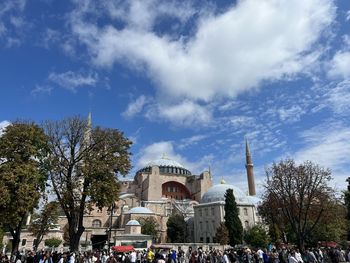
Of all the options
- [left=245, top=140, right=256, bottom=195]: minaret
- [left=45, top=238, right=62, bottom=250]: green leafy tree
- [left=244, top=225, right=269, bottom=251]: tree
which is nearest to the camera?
[left=244, top=225, right=269, bottom=251]: tree

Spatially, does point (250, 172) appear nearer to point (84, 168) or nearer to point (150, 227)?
point (150, 227)

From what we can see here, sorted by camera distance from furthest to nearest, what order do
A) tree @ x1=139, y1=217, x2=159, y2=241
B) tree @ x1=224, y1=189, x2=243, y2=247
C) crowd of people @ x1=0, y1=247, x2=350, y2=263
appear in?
tree @ x1=139, y1=217, x2=159, y2=241 < tree @ x1=224, y1=189, x2=243, y2=247 < crowd of people @ x1=0, y1=247, x2=350, y2=263

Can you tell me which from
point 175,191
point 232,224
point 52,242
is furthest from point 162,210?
point 52,242

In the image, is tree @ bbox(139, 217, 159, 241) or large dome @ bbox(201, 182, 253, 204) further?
large dome @ bbox(201, 182, 253, 204)

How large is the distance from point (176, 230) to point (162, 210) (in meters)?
8.47

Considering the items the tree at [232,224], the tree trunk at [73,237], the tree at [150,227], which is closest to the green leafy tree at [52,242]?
the tree at [150,227]

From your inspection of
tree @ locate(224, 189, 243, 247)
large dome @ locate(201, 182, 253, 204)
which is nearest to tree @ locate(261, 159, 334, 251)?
tree @ locate(224, 189, 243, 247)

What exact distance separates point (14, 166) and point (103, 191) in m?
5.34

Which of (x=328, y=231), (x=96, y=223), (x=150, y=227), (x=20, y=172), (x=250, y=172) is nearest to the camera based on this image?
(x=20, y=172)

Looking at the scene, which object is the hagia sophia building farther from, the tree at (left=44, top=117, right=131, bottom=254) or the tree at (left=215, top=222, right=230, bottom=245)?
the tree at (left=44, top=117, right=131, bottom=254)

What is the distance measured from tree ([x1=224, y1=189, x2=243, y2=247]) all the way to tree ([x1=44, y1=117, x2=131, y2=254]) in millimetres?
22205

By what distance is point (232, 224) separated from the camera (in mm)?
38625

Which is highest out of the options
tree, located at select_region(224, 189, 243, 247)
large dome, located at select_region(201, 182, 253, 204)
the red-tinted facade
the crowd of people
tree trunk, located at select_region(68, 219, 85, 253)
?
the red-tinted facade

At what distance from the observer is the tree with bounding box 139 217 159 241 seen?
4426 cm
